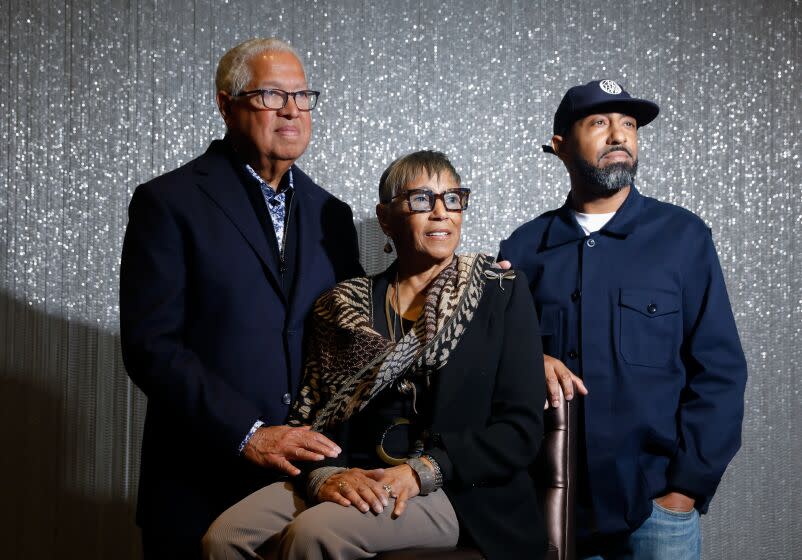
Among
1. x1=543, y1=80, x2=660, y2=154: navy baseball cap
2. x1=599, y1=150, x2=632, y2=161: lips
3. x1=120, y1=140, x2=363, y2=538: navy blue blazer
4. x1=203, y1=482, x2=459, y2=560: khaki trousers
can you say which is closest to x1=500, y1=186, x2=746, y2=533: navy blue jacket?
x1=599, y1=150, x2=632, y2=161: lips

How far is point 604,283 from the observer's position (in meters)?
2.06

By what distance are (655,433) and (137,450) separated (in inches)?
56.6

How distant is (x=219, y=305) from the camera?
187 cm

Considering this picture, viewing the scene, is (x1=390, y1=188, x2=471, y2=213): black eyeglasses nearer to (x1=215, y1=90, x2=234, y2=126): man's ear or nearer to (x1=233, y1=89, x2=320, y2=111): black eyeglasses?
(x1=233, y1=89, x2=320, y2=111): black eyeglasses

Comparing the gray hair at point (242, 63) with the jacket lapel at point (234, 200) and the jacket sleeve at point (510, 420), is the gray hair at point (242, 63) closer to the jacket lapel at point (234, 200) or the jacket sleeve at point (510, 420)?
the jacket lapel at point (234, 200)

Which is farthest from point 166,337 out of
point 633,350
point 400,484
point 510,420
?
point 633,350

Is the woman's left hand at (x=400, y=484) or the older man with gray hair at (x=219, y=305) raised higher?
the older man with gray hair at (x=219, y=305)

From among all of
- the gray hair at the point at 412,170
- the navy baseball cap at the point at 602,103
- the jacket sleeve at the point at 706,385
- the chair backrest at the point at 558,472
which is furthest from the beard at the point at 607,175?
the chair backrest at the point at 558,472

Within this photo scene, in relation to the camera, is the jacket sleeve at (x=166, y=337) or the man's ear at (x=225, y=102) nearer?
the jacket sleeve at (x=166, y=337)

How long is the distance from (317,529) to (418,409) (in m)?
0.31

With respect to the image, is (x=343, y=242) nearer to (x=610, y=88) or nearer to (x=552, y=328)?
(x=552, y=328)

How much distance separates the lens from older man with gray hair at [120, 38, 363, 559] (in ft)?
5.88

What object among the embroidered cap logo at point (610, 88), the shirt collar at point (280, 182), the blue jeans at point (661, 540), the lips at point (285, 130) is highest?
the embroidered cap logo at point (610, 88)

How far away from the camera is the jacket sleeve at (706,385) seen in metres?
1.97
